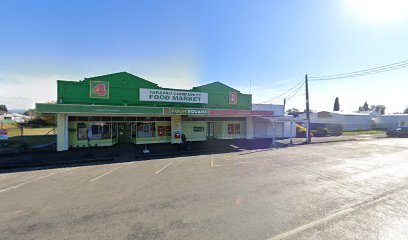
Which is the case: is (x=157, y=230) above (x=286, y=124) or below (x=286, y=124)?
below

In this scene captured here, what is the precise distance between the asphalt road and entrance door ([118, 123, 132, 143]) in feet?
32.7

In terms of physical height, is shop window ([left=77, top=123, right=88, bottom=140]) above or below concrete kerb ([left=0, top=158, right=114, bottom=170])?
above

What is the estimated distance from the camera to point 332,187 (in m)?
6.93

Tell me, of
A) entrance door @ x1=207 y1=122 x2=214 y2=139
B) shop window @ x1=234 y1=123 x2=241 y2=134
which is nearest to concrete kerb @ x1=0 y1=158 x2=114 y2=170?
entrance door @ x1=207 y1=122 x2=214 y2=139

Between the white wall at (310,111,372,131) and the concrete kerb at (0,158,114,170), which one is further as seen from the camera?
the white wall at (310,111,372,131)

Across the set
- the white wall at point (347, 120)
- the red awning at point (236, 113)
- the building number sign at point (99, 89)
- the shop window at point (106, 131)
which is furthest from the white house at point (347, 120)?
the building number sign at point (99, 89)

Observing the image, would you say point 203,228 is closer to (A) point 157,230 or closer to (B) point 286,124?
(A) point 157,230

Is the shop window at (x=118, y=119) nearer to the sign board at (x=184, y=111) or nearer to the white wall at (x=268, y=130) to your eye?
the sign board at (x=184, y=111)

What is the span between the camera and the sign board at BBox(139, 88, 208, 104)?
18578mm

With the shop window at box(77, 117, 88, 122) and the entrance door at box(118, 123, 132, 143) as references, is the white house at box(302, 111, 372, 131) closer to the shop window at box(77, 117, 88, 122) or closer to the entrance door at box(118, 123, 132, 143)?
the entrance door at box(118, 123, 132, 143)

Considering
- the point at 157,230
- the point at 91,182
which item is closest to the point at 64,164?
the point at 91,182

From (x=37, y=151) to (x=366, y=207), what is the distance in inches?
799

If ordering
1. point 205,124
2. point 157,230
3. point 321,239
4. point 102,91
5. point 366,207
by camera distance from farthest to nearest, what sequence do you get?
point 205,124 < point 102,91 < point 366,207 < point 157,230 < point 321,239

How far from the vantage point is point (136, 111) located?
1611cm
